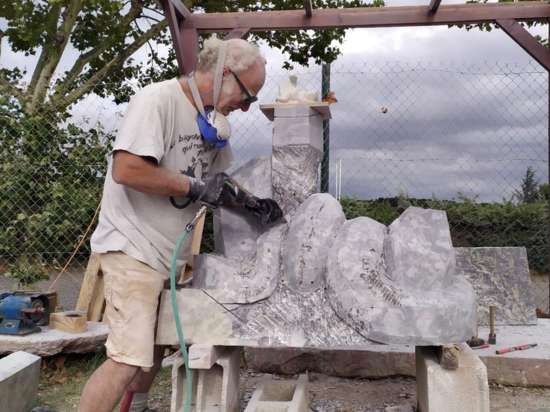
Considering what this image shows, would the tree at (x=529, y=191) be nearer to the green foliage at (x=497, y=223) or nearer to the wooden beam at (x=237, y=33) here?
the green foliage at (x=497, y=223)

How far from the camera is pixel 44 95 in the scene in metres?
5.78

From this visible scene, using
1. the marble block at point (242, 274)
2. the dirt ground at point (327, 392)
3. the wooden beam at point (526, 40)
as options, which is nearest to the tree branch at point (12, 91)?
the dirt ground at point (327, 392)

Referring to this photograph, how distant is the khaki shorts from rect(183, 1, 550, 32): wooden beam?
2.46 m

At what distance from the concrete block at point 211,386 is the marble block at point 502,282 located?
248cm

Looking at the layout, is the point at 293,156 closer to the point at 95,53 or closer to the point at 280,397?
the point at 280,397

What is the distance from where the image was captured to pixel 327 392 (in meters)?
3.60

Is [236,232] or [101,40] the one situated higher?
[101,40]

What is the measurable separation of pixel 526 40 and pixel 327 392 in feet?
9.48

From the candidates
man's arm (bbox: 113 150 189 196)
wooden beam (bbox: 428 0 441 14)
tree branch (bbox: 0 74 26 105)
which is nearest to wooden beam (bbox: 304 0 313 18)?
wooden beam (bbox: 428 0 441 14)

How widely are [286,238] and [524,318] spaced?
2.80m

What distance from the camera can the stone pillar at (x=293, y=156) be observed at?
2.83 meters

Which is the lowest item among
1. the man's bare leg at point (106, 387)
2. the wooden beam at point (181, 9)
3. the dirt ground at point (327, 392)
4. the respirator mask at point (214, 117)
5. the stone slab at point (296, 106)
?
the dirt ground at point (327, 392)

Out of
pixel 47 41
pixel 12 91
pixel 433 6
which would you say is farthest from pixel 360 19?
pixel 47 41

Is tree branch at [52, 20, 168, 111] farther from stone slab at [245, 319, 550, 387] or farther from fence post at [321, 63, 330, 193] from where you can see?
stone slab at [245, 319, 550, 387]
